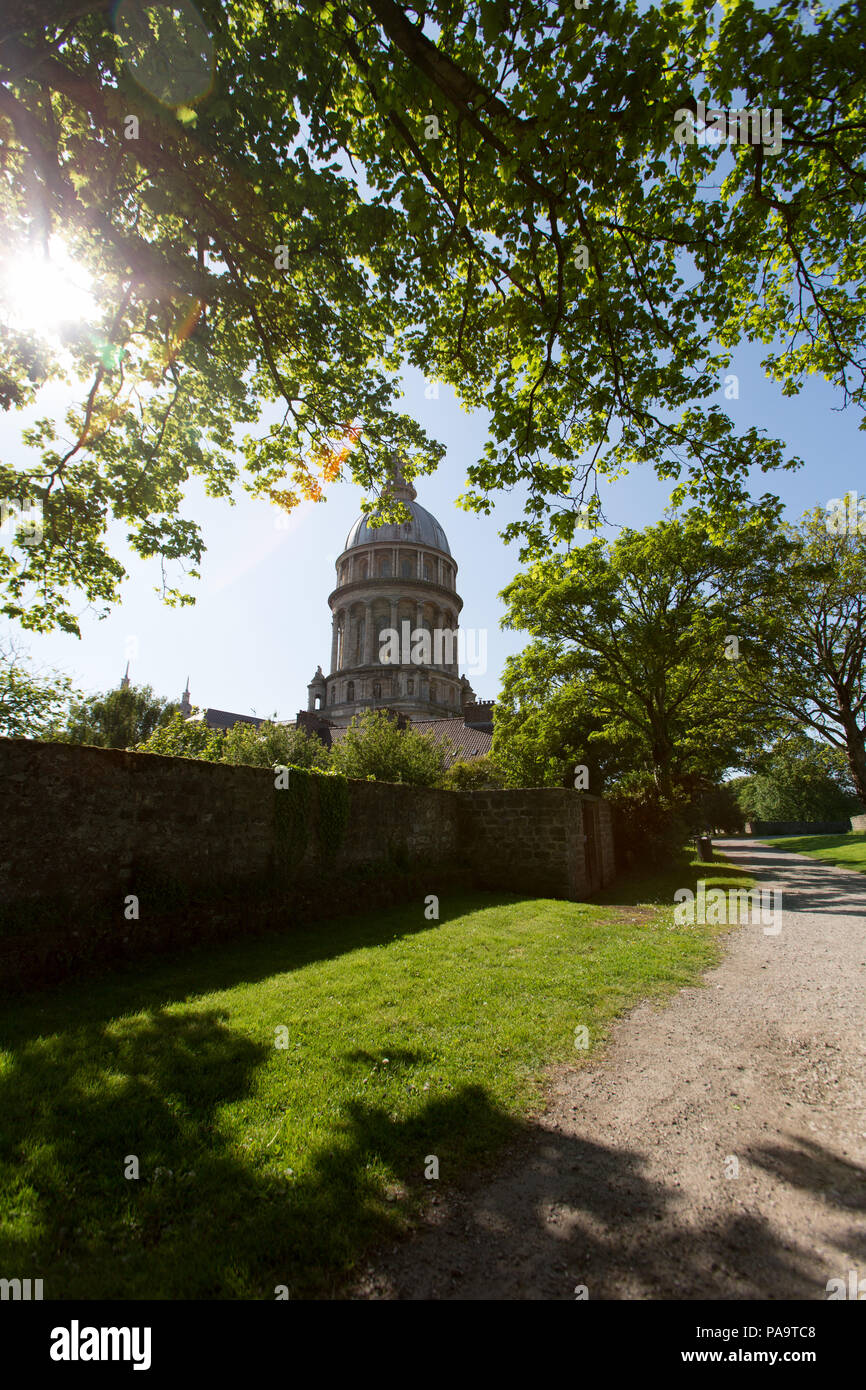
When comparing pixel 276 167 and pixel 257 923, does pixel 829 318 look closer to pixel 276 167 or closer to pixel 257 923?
pixel 276 167

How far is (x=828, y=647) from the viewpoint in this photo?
26047 millimetres

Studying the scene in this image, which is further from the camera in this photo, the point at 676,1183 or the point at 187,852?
the point at 187,852

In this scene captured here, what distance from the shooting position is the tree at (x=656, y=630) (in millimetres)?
21016

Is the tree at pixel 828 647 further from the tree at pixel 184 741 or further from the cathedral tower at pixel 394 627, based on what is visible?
the cathedral tower at pixel 394 627

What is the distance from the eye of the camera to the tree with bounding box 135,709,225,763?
Result: 17344mm

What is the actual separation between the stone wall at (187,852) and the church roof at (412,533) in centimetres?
6020

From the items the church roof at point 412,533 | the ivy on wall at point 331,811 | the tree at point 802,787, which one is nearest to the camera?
the ivy on wall at point 331,811

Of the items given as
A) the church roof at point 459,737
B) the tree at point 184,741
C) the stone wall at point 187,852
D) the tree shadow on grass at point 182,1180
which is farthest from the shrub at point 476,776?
the tree shadow on grass at point 182,1180

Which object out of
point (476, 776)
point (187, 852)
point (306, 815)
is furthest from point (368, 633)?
point (187, 852)

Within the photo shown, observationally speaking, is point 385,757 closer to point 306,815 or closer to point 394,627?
point 306,815

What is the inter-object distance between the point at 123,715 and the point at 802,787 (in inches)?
2833

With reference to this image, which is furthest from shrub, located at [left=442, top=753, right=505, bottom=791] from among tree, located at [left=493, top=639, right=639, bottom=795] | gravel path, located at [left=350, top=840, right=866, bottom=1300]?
gravel path, located at [left=350, top=840, right=866, bottom=1300]

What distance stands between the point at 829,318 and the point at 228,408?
9985mm

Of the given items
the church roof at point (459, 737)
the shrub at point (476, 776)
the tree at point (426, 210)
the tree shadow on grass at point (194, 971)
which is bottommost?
the tree shadow on grass at point (194, 971)
